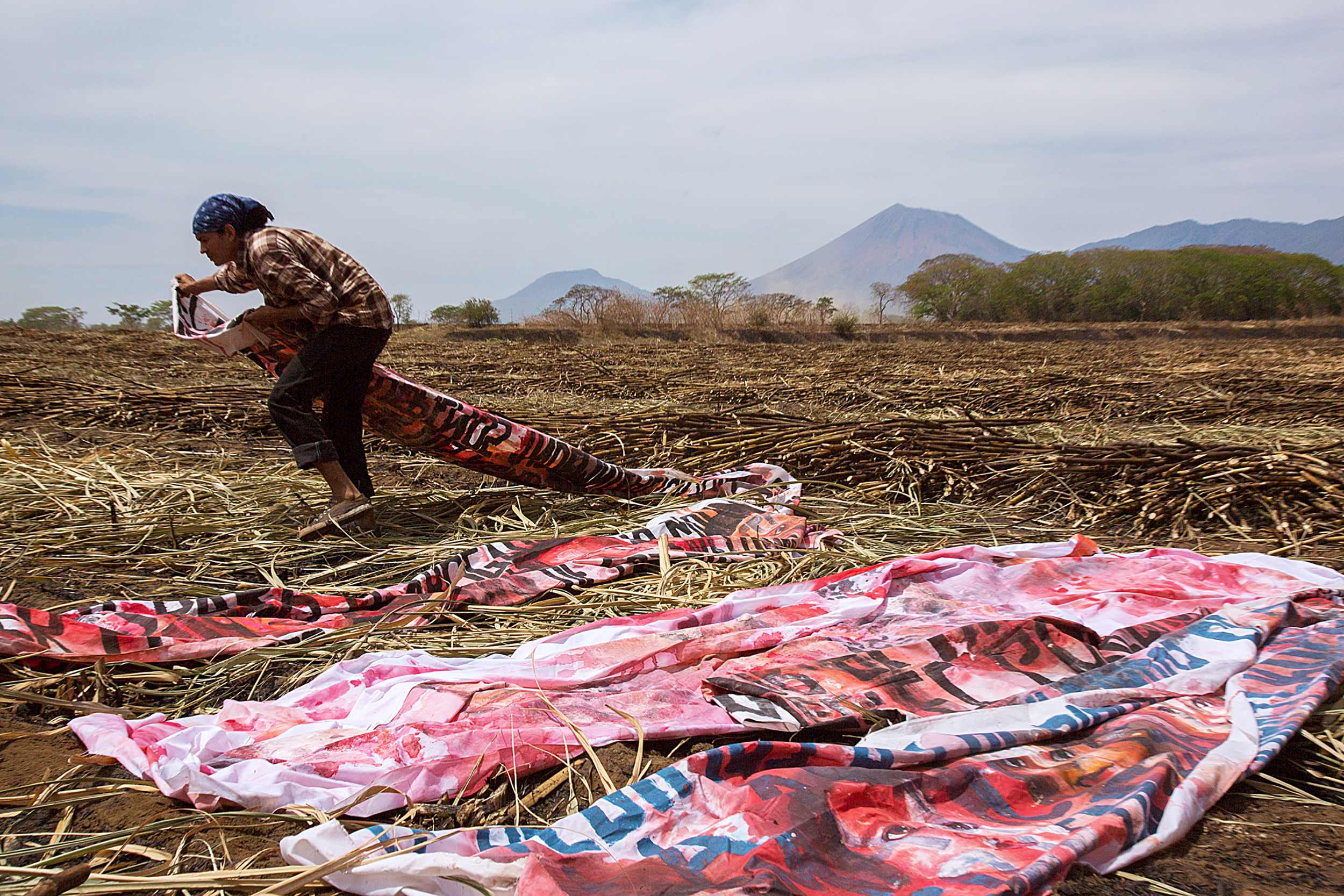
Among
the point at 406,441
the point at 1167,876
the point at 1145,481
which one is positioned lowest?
the point at 1167,876

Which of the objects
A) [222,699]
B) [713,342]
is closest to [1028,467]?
[222,699]

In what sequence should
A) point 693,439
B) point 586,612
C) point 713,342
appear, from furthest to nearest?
point 713,342 < point 693,439 < point 586,612

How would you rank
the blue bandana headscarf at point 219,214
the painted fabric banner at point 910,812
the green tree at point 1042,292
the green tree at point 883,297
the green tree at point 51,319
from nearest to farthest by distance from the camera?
the painted fabric banner at point 910,812, the blue bandana headscarf at point 219,214, the green tree at point 51,319, the green tree at point 883,297, the green tree at point 1042,292

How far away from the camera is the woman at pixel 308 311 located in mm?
2895

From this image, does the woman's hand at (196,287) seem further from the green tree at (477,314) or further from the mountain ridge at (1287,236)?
the mountain ridge at (1287,236)

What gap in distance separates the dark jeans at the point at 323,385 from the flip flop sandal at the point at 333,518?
6.0 inches

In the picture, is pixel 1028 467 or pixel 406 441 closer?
pixel 406 441

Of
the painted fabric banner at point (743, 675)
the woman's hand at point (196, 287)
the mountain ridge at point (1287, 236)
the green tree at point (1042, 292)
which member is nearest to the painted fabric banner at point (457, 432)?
the woman's hand at point (196, 287)

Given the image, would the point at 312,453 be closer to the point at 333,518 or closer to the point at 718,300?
the point at 333,518

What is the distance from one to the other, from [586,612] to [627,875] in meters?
1.29

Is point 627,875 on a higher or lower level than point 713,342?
lower

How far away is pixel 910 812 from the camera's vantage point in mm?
1366

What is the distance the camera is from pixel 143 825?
133 centimetres

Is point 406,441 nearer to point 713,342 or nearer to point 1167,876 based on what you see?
point 1167,876
